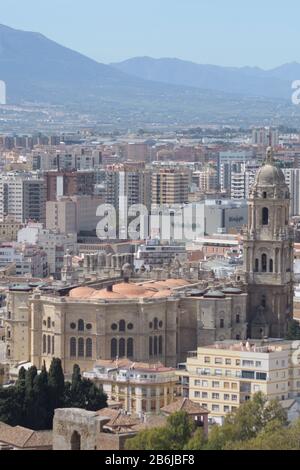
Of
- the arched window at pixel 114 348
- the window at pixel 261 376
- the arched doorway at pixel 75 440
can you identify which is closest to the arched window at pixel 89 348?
the arched window at pixel 114 348

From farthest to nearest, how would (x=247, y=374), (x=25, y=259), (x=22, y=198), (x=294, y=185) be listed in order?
(x=294, y=185)
(x=22, y=198)
(x=25, y=259)
(x=247, y=374)

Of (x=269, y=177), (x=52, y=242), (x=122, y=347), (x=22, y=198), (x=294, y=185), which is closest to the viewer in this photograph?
(x=122, y=347)

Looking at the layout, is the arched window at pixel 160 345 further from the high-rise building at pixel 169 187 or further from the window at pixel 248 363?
the high-rise building at pixel 169 187

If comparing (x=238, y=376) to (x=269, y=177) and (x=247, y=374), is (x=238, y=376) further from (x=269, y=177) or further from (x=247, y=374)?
(x=269, y=177)

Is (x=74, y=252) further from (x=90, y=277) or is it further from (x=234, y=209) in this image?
(x=90, y=277)

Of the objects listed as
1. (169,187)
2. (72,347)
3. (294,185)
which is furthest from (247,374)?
(294,185)

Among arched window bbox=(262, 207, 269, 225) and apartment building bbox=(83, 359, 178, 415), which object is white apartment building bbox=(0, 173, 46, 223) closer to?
arched window bbox=(262, 207, 269, 225)

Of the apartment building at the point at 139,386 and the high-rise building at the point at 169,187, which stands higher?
the high-rise building at the point at 169,187

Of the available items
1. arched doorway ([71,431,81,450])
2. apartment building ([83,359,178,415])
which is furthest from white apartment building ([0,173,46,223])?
arched doorway ([71,431,81,450])
